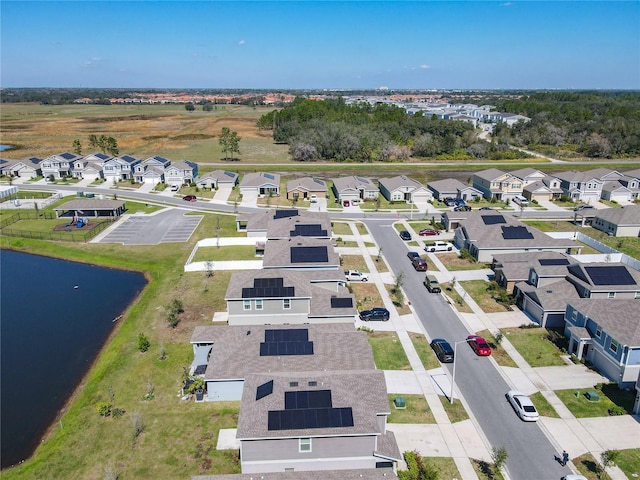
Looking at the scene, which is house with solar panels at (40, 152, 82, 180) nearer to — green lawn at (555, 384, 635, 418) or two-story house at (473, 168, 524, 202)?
two-story house at (473, 168, 524, 202)

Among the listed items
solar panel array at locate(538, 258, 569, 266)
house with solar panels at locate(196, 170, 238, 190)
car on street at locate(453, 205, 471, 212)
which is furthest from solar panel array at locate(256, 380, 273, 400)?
house with solar panels at locate(196, 170, 238, 190)

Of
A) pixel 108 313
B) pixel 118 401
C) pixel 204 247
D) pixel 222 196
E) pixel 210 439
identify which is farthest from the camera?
pixel 222 196

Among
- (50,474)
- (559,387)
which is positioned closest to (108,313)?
(50,474)

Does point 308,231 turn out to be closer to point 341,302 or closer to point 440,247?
point 341,302

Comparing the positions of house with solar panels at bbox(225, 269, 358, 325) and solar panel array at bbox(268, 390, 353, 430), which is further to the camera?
house with solar panels at bbox(225, 269, 358, 325)

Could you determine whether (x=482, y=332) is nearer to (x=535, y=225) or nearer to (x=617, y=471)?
(x=617, y=471)

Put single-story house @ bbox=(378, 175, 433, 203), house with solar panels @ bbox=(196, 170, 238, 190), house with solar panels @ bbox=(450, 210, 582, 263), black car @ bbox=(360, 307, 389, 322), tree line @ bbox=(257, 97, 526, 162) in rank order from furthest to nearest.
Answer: tree line @ bbox=(257, 97, 526, 162) → house with solar panels @ bbox=(196, 170, 238, 190) → single-story house @ bbox=(378, 175, 433, 203) → house with solar panels @ bbox=(450, 210, 582, 263) → black car @ bbox=(360, 307, 389, 322)

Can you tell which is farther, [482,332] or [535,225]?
[535,225]
